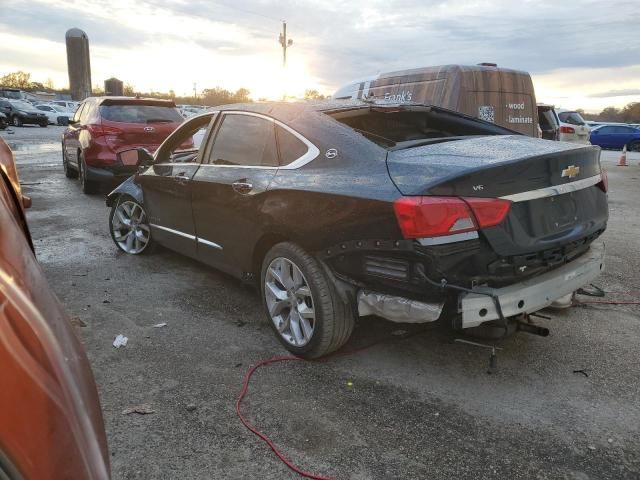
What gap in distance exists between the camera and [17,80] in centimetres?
8006

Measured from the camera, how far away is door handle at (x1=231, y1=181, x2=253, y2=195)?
379 cm

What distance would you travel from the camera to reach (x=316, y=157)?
11.1ft

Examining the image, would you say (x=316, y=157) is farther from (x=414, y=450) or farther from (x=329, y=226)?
(x=414, y=450)

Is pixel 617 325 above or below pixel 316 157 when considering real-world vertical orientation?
below

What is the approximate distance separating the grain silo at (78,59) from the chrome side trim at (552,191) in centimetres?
5272

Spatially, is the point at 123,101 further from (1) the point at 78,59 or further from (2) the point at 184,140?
(1) the point at 78,59

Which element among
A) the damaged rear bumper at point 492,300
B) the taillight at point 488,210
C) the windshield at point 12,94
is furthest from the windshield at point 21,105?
the taillight at point 488,210

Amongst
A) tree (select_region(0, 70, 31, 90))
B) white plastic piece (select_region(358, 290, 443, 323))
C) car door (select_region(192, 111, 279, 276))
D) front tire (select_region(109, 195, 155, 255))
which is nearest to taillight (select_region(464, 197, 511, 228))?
white plastic piece (select_region(358, 290, 443, 323))

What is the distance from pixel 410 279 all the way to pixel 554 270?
929 mm

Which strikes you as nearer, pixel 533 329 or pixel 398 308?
pixel 398 308

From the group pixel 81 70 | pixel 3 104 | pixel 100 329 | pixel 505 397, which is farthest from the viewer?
pixel 81 70

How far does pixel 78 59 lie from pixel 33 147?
33639 millimetres

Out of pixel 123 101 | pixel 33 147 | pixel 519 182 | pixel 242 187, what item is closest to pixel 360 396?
pixel 519 182

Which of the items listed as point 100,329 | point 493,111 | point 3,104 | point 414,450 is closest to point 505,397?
point 414,450
